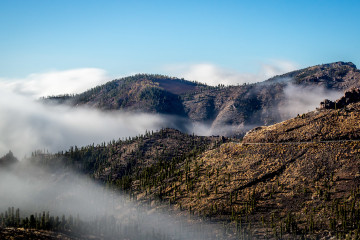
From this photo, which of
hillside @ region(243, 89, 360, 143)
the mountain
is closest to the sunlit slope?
the mountain

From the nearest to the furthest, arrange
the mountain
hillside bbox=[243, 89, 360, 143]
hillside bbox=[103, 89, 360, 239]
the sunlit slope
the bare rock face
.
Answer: hillside bbox=[103, 89, 360, 239]
the mountain
the sunlit slope
hillside bbox=[243, 89, 360, 143]
the bare rock face

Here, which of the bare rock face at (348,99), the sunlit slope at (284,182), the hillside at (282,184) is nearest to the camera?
the hillside at (282,184)

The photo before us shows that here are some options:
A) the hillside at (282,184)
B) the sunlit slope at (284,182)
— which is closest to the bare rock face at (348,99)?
the hillside at (282,184)

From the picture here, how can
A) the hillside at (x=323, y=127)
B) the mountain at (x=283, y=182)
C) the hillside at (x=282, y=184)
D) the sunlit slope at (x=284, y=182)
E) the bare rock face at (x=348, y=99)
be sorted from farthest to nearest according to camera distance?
the bare rock face at (x=348, y=99)
the hillside at (x=323, y=127)
the sunlit slope at (x=284, y=182)
the mountain at (x=283, y=182)
the hillside at (x=282, y=184)

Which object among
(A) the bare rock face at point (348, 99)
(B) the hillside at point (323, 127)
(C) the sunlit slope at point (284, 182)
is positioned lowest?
(C) the sunlit slope at point (284, 182)

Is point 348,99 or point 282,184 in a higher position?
point 348,99

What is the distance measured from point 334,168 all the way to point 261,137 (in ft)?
135

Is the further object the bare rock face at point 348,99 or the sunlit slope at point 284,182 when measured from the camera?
the bare rock face at point 348,99

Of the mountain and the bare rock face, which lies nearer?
the mountain

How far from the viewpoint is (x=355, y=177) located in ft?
438

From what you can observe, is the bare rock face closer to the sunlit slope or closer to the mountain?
the mountain

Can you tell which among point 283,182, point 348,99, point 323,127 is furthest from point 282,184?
point 348,99

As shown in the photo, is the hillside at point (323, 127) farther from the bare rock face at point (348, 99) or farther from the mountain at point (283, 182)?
the mountain at point (283, 182)

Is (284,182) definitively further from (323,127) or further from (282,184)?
(323,127)
